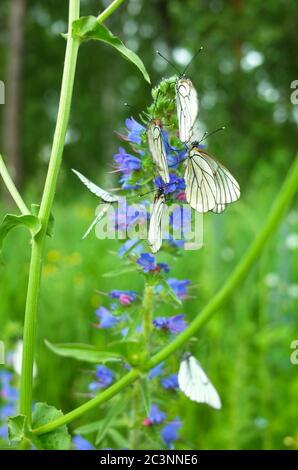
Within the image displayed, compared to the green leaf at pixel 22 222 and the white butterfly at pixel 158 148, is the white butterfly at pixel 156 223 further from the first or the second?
the green leaf at pixel 22 222

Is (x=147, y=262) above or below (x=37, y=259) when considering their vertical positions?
above

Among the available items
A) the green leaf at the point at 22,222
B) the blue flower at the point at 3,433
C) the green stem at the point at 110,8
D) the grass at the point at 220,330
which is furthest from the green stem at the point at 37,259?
the blue flower at the point at 3,433

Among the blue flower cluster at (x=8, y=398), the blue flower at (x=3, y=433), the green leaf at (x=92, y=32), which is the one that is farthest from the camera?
the blue flower cluster at (x=8, y=398)

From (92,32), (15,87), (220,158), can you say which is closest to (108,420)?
(92,32)

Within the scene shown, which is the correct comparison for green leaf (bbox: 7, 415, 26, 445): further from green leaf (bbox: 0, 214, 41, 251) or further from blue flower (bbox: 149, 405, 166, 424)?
blue flower (bbox: 149, 405, 166, 424)

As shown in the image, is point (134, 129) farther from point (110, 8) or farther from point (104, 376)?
point (104, 376)
